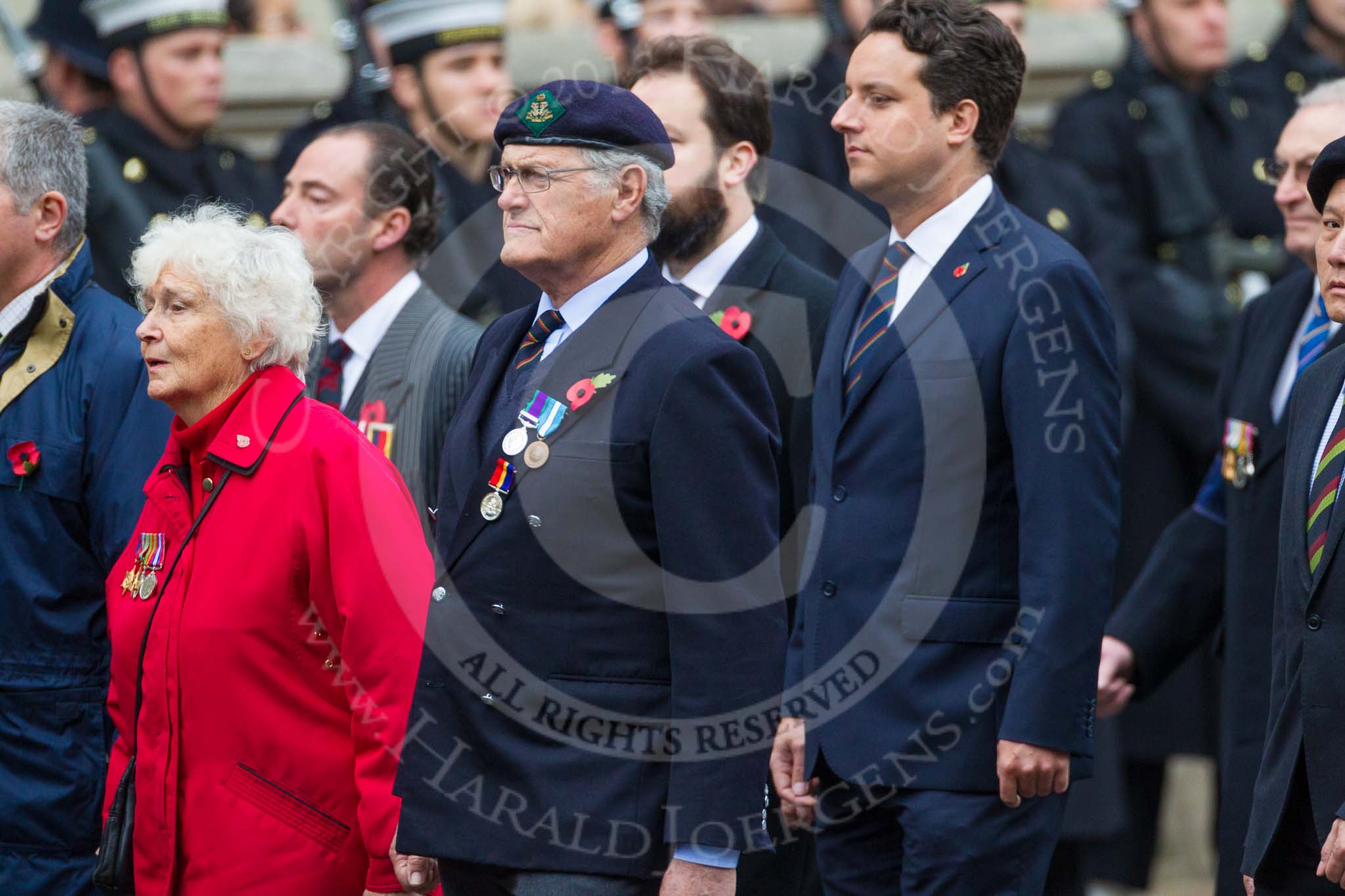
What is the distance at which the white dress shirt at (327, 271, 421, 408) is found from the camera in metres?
5.18

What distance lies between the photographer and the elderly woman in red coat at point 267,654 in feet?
12.9

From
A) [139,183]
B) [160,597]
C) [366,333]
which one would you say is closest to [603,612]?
[160,597]

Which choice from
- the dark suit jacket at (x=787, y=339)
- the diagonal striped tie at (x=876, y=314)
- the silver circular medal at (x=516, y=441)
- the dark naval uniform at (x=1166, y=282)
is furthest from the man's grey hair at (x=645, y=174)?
the dark naval uniform at (x=1166, y=282)

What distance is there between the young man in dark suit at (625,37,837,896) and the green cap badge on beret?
36.0 inches

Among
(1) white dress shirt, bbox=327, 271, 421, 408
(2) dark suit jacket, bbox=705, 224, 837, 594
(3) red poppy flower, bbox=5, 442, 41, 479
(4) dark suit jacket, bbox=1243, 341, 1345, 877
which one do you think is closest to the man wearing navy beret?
(4) dark suit jacket, bbox=1243, 341, 1345, 877

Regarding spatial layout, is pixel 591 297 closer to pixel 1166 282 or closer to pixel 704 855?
pixel 704 855

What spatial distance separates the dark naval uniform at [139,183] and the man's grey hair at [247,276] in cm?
218

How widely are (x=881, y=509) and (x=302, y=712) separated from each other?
4.13 feet

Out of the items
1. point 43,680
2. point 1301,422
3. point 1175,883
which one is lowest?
point 1175,883

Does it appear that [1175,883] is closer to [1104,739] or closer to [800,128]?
[1104,739]

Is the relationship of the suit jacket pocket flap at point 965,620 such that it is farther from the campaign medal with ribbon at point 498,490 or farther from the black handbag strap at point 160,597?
the black handbag strap at point 160,597

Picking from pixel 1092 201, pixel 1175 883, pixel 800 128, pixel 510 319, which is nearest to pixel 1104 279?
pixel 1092 201

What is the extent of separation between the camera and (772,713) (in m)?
3.99

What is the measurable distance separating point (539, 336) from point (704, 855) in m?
1.06
